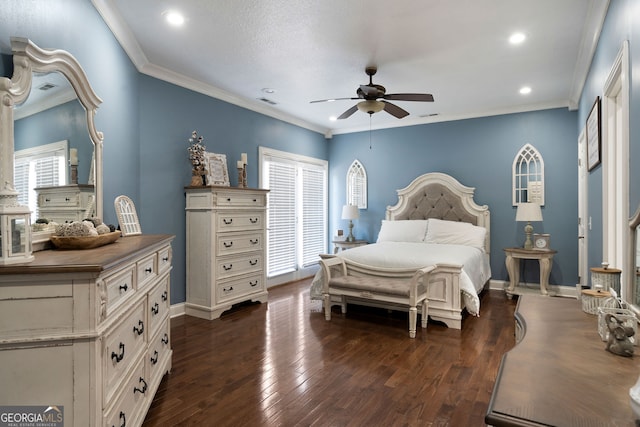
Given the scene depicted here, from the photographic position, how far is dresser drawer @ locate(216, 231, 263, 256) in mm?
4086

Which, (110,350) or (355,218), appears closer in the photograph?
(110,350)

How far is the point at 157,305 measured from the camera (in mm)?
2303

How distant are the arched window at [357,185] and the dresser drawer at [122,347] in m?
4.98

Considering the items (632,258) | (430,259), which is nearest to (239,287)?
(430,259)

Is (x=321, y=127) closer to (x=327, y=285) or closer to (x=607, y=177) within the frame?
(x=327, y=285)

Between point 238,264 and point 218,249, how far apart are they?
0.37 meters

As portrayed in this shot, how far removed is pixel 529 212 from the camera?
15.4ft

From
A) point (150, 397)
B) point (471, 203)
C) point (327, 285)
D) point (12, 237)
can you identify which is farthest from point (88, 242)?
point (471, 203)

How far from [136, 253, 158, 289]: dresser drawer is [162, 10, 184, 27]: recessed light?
1.89m

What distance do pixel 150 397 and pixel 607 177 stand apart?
3494mm

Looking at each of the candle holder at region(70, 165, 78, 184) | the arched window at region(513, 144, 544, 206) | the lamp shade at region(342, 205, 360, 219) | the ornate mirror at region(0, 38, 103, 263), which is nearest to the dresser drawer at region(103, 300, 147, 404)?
the ornate mirror at region(0, 38, 103, 263)

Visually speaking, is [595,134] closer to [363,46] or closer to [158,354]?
[363,46]

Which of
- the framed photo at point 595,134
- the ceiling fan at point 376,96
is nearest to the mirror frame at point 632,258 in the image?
the framed photo at point 595,134

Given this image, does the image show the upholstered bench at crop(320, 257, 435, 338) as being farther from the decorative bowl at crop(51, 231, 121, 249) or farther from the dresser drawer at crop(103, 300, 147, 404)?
the decorative bowl at crop(51, 231, 121, 249)
